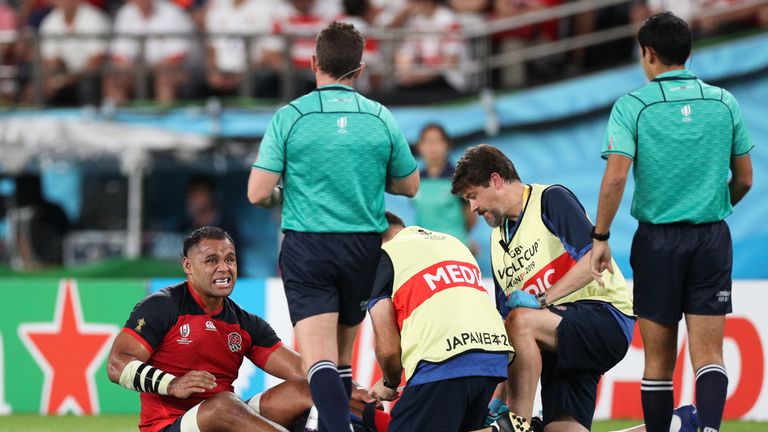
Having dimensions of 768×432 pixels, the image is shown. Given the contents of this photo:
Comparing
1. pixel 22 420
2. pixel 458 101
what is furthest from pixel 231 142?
pixel 22 420

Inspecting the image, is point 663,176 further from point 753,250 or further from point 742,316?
point 753,250

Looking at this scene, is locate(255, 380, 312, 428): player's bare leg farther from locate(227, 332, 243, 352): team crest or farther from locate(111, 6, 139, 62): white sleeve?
locate(111, 6, 139, 62): white sleeve

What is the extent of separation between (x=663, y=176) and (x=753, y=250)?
211 inches

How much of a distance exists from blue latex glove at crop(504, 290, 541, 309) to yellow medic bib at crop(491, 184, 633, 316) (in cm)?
11

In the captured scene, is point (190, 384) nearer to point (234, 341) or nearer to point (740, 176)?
point (234, 341)

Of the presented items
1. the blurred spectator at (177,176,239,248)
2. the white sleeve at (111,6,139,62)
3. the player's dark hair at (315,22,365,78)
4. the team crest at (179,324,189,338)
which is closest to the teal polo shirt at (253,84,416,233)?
the player's dark hair at (315,22,365,78)

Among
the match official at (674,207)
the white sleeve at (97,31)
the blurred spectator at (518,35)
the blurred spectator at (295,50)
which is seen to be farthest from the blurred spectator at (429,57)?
the match official at (674,207)

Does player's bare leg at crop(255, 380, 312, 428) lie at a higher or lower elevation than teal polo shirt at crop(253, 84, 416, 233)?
lower

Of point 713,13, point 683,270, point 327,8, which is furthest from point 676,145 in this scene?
point 327,8

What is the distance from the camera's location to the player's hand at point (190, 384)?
6305 mm

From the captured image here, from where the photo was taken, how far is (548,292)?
6355mm

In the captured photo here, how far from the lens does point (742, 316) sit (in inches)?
363

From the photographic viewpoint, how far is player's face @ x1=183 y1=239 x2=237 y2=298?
6.77 m

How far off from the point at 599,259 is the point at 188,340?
2232mm
